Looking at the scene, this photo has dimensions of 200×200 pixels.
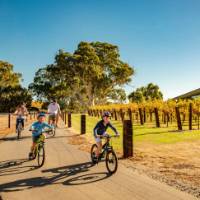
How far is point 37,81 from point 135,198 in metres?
64.7

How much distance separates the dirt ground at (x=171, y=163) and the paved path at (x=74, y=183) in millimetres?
419

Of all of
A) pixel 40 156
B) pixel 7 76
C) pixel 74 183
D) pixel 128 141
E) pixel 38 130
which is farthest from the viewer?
pixel 7 76

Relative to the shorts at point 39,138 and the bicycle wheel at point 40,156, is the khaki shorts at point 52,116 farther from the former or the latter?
the bicycle wheel at point 40,156

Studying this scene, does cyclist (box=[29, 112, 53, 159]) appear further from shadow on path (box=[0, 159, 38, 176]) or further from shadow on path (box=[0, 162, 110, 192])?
shadow on path (box=[0, 162, 110, 192])

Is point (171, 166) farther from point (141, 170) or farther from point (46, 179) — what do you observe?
point (46, 179)

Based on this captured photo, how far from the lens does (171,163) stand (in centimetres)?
938

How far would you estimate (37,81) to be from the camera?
6862 centimetres

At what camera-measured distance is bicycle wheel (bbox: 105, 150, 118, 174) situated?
25.7 ft

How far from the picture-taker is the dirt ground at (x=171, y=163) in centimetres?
714

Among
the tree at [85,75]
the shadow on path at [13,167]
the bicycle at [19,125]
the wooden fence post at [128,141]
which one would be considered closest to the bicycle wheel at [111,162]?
the shadow on path at [13,167]

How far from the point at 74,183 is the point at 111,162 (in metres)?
1.34

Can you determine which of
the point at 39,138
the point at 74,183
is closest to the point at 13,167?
the point at 39,138

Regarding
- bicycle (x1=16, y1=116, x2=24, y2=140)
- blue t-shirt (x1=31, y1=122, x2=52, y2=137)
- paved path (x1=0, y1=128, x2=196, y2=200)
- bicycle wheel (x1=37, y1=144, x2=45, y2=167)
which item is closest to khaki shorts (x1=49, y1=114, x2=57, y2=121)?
bicycle (x1=16, y1=116, x2=24, y2=140)

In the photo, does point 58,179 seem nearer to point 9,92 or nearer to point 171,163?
point 171,163
